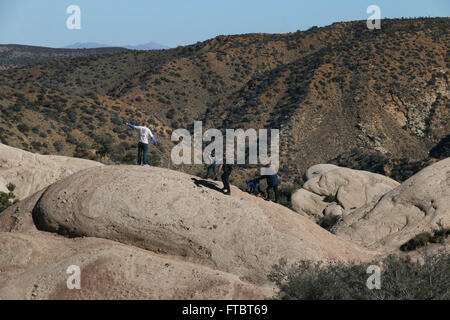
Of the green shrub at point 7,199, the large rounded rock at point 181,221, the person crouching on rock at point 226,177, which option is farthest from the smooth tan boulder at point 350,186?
the green shrub at point 7,199

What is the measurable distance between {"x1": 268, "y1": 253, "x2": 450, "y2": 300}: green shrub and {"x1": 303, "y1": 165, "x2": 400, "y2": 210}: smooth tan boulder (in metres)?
18.7

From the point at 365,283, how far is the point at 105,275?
606 centimetres

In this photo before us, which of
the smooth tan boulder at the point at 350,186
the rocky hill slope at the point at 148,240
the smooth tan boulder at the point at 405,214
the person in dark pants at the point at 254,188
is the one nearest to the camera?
the rocky hill slope at the point at 148,240

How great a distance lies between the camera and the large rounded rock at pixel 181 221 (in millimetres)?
14195

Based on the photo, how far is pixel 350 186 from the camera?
1248 inches

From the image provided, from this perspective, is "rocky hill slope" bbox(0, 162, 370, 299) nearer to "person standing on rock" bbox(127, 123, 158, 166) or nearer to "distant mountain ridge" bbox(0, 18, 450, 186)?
"person standing on rock" bbox(127, 123, 158, 166)

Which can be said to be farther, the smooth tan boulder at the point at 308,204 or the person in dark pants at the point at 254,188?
the smooth tan boulder at the point at 308,204

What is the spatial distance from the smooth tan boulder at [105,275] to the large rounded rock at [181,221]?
505mm

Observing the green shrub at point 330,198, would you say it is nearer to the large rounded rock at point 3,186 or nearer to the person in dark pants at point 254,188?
the person in dark pants at point 254,188

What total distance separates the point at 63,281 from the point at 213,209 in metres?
4.45

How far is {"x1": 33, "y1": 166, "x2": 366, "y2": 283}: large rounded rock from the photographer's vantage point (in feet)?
46.6

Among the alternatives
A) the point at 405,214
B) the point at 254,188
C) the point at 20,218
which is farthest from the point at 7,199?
the point at 405,214

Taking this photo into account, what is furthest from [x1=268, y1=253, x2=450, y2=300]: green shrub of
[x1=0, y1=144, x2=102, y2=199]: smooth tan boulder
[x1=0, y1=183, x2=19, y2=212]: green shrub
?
[x1=0, y1=144, x2=102, y2=199]: smooth tan boulder

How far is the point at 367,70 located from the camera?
6519 centimetres
